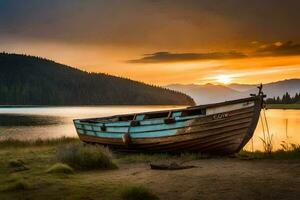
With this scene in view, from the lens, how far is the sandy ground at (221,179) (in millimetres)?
10633

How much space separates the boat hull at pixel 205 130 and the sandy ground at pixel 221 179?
238 cm

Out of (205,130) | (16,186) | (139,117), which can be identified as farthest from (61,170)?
(139,117)

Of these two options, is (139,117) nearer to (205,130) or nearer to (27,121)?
(205,130)

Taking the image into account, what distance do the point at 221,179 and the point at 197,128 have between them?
6.92 metres

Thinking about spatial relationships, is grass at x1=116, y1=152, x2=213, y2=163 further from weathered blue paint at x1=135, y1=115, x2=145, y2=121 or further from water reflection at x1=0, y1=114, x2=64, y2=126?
water reflection at x1=0, y1=114, x2=64, y2=126

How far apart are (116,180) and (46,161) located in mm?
6732

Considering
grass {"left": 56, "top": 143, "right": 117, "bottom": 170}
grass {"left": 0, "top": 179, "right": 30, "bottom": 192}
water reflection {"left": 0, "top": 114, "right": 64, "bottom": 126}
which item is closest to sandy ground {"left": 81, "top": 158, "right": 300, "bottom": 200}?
grass {"left": 56, "top": 143, "right": 117, "bottom": 170}

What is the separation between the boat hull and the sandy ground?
2.38 metres

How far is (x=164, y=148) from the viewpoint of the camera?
2075 centimetres

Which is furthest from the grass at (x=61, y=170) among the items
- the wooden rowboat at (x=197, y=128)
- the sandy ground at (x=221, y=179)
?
the wooden rowboat at (x=197, y=128)

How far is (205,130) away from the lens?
63.6 feet

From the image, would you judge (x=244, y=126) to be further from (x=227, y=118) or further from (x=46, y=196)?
(x=46, y=196)

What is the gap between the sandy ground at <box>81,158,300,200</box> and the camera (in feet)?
34.9

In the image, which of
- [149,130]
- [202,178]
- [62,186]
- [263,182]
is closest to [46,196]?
[62,186]
